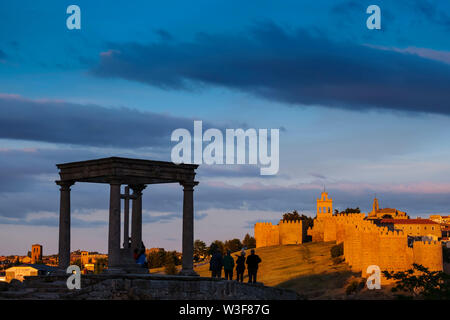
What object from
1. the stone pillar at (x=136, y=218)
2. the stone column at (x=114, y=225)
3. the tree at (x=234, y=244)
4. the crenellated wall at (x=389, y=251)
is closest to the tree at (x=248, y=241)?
the tree at (x=234, y=244)

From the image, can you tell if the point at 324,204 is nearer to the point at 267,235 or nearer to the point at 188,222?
the point at 267,235

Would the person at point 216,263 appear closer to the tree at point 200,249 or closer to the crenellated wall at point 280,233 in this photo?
the crenellated wall at point 280,233

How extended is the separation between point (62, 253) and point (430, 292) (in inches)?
931

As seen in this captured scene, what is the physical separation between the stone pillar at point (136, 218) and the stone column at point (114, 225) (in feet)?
15.4

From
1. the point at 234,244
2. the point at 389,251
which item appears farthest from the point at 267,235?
the point at 389,251

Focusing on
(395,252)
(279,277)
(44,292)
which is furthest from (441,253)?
(44,292)

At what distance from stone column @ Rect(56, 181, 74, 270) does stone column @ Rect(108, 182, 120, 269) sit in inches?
147

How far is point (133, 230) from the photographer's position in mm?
42156

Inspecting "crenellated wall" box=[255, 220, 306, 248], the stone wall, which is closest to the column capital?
the stone wall

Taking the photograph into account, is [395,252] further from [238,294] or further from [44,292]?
[44,292]

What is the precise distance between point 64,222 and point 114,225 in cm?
410

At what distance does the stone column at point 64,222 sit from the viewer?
131 ft

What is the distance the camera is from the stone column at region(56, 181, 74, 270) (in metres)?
39.9

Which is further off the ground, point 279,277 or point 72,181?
point 72,181
